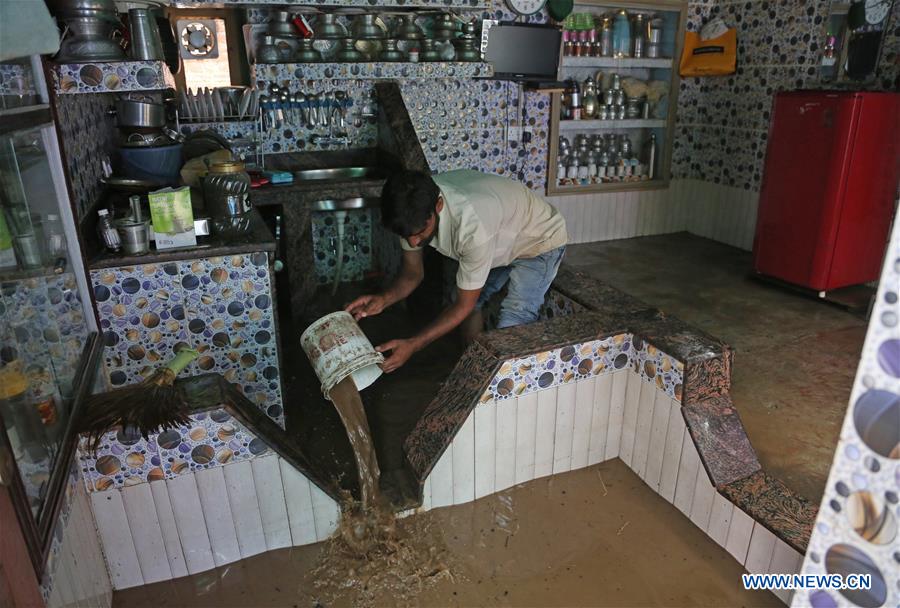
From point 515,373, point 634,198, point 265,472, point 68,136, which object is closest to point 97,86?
point 68,136

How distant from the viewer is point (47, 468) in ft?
5.64

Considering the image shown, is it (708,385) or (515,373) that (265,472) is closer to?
(515,373)

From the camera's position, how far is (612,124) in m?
5.76

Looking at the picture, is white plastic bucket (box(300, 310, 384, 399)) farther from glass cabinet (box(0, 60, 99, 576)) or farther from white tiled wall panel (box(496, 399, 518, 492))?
glass cabinet (box(0, 60, 99, 576))

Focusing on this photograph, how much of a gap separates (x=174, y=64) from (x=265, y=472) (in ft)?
9.08

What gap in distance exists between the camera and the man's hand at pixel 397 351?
99.3 inches

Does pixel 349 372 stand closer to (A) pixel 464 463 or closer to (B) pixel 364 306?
(B) pixel 364 306

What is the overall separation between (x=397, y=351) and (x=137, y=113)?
5.16ft

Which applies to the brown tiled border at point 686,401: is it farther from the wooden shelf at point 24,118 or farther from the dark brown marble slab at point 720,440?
the wooden shelf at point 24,118

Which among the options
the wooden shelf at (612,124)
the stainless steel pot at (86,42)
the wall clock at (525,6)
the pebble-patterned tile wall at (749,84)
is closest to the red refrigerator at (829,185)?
the pebble-patterned tile wall at (749,84)

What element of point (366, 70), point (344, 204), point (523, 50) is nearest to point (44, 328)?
point (344, 204)

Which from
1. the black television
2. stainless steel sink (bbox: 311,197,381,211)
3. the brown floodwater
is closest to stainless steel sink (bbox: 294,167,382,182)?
stainless steel sink (bbox: 311,197,381,211)

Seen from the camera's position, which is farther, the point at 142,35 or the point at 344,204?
the point at 344,204

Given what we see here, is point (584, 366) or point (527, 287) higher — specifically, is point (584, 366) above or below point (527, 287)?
below
